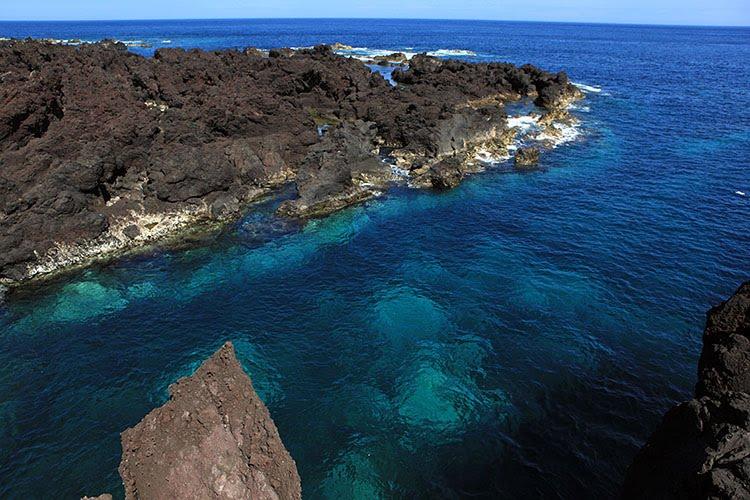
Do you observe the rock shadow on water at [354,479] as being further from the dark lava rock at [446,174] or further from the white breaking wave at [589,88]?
the white breaking wave at [589,88]

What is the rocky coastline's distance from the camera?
14844mm

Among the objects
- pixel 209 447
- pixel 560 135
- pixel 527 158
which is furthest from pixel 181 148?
pixel 560 135

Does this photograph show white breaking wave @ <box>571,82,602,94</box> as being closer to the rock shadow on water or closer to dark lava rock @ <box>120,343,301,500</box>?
the rock shadow on water

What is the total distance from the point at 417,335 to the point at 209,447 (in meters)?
21.0

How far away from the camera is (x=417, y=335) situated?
34.4 meters

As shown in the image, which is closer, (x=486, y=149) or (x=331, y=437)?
(x=331, y=437)

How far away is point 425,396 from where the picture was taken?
29.0 m

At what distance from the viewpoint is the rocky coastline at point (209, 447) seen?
14.8 meters

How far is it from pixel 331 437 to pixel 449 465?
269 inches

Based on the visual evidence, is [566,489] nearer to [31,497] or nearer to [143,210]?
[31,497]

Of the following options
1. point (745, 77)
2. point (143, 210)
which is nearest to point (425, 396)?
point (143, 210)

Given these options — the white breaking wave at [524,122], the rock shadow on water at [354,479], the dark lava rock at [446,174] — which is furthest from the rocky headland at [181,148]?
the rock shadow on water at [354,479]

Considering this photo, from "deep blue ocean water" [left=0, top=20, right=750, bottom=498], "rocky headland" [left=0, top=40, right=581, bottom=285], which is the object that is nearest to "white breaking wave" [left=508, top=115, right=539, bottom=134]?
"rocky headland" [left=0, top=40, right=581, bottom=285]

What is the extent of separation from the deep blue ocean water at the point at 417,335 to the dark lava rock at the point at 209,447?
831cm
